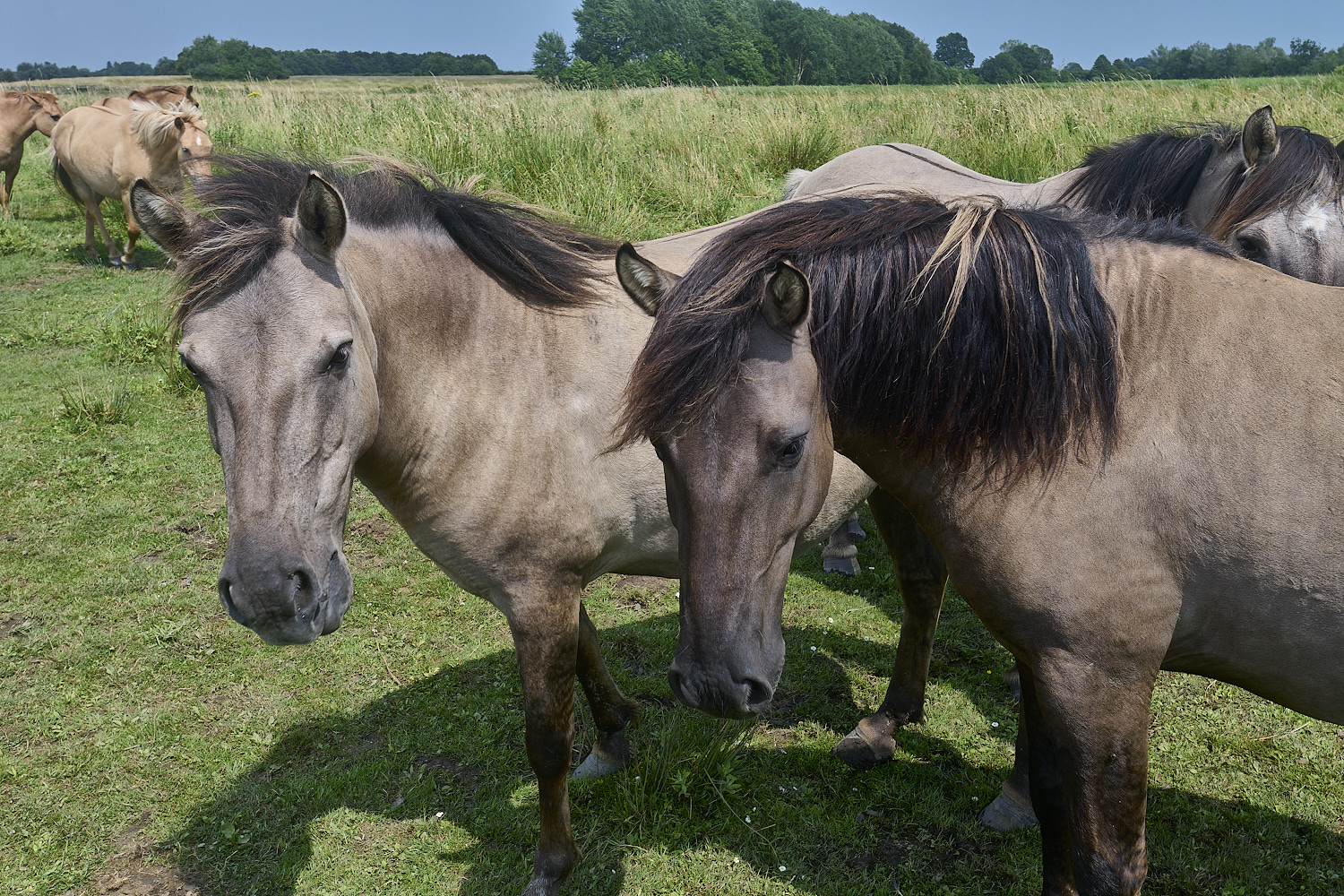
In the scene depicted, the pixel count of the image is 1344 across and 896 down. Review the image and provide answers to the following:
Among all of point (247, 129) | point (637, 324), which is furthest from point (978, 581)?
point (247, 129)

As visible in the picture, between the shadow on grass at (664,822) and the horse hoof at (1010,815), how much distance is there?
4cm

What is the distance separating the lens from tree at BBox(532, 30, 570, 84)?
65.8ft

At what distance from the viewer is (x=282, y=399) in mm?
1917

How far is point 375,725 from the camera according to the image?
3695mm

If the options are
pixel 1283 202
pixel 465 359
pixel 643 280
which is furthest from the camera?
pixel 1283 202

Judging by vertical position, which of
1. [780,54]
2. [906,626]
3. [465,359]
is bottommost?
[906,626]

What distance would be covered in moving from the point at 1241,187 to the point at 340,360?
3.97 m

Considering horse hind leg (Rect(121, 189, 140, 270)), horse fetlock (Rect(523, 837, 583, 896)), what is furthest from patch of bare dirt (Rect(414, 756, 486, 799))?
horse hind leg (Rect(121, 189, 140, 270))

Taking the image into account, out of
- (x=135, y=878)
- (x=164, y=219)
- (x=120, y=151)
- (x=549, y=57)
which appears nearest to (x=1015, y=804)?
(x=135, y=878)

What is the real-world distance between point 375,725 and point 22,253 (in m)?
11.4

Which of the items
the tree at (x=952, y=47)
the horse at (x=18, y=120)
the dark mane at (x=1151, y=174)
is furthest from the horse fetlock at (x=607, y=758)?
the tree at (x=952, y=47)

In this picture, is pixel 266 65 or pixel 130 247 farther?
pixel 266 65

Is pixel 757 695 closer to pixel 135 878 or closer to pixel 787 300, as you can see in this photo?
pixel 787 300

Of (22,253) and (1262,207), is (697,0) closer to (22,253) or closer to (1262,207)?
(22,253)
